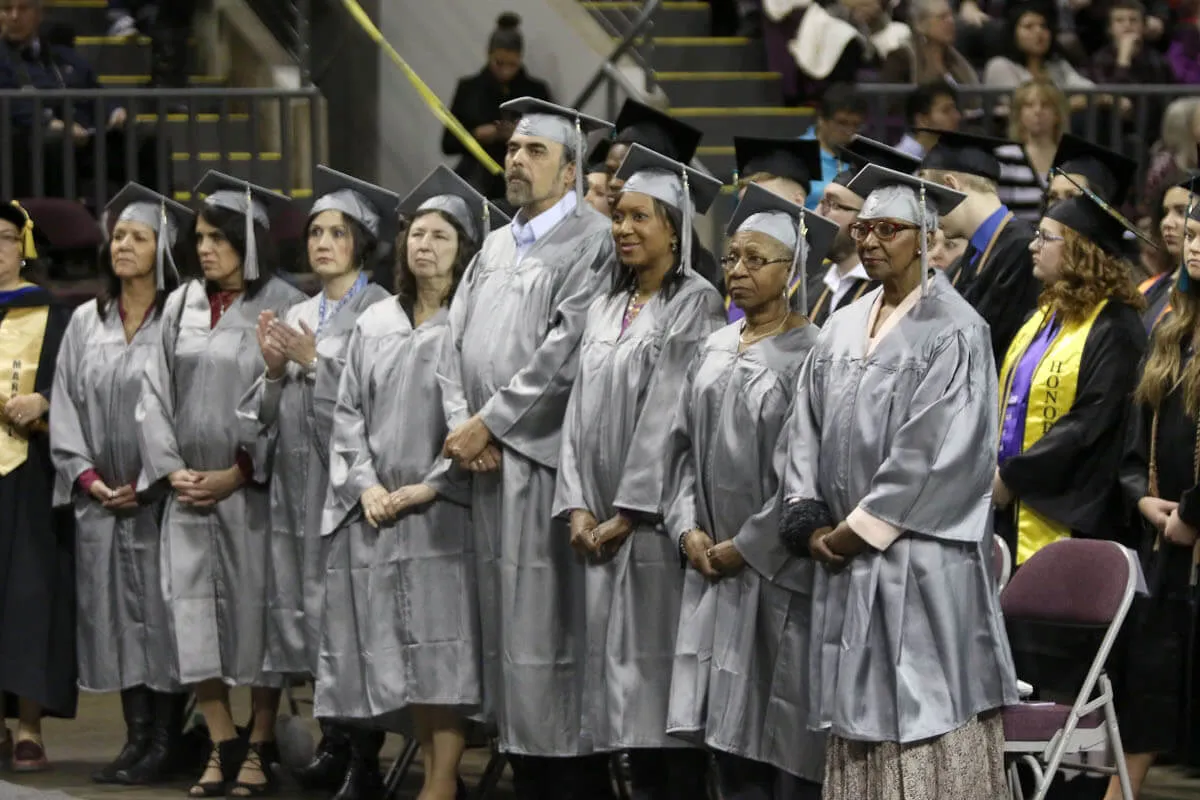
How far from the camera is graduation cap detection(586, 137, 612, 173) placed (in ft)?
27.5

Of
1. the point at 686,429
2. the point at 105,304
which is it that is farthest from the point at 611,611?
the point at 105,304

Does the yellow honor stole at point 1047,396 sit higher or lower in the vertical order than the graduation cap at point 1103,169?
lower

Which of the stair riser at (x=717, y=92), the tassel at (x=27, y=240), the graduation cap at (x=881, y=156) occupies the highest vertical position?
the graduation cap at (x=881, y=156)

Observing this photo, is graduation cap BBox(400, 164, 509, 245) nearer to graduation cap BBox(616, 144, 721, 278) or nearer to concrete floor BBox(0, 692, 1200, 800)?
graduation cap BBox(616, 144, 721, 278)

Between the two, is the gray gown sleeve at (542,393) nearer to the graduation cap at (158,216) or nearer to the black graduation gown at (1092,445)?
the black graduation gown at (1092,445)

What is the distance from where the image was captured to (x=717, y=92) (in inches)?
494

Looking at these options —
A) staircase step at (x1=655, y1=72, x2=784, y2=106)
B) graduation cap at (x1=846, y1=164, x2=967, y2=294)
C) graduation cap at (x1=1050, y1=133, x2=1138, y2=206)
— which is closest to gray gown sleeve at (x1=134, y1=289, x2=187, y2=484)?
graduation cap at (x1=846, y1=164, x2=967, y2=294)

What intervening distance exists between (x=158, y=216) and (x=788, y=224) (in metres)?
2.78

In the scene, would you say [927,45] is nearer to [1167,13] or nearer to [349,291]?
[1167,13]

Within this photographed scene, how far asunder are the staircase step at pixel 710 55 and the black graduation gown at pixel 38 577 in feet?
16.1

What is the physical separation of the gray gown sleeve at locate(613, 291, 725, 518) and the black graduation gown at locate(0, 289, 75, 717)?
268 cm

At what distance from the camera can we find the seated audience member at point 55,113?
38.4 feet

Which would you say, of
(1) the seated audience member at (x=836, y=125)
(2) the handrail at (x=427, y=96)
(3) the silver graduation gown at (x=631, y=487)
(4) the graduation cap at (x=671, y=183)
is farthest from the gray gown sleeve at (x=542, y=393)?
(2) the handrail at (x=427, y=96)

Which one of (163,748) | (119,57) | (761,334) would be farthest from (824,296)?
(119,57)
